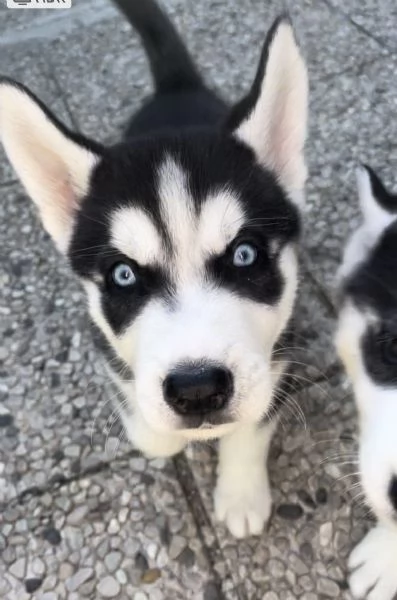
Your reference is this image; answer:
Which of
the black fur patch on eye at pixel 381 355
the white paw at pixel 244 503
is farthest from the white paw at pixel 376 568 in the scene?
the black fur patch on eye at pixel 381 355

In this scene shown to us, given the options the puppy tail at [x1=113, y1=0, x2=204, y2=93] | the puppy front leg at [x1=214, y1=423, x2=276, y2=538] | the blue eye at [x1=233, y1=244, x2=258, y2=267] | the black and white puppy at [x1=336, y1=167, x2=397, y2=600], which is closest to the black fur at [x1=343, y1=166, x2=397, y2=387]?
the black and white puppy at [x1=336, y1=167, x2=397, y2=600]

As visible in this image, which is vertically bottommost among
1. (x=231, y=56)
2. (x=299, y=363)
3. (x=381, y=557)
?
(x=381, y=557)

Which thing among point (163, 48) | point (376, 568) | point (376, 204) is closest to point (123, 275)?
point (376, 204)

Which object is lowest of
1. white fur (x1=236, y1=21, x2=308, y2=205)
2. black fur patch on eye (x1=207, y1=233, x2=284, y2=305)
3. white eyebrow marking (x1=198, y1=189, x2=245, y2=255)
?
black fur patch on eye (x1=207, y1=233, x2=284, y2=305)

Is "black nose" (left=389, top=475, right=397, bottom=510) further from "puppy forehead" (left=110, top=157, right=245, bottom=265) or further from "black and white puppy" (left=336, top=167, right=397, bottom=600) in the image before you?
"puppy forehead" (left=110, top=157, right=245, bottom=265)

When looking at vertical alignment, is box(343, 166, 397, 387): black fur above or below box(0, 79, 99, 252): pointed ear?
below

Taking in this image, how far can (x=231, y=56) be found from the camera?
4.54 meters

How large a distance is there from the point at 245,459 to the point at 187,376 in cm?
82

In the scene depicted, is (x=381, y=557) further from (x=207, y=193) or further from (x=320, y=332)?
(x=207, y=193)

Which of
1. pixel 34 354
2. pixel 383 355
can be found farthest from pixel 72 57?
pixel 383 355

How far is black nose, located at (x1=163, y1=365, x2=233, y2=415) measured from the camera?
185 centimetres

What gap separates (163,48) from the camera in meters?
3.18

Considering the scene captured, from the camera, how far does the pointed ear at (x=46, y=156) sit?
206cm

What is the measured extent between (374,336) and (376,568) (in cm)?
83
